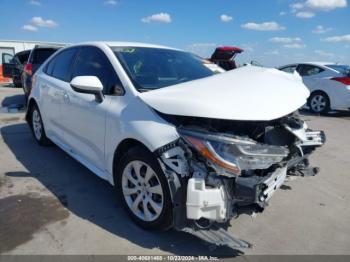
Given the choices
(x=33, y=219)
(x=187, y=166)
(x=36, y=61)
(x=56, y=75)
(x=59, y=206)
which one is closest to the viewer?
(x=187, y=166)

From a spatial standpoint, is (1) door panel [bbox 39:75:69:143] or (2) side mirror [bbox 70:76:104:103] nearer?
(2) side mirror [bbox 70:76:104:103]

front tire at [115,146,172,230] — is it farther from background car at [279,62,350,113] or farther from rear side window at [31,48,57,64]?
background car at [279,62,350,113]

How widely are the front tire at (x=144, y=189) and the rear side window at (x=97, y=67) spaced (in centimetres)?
82

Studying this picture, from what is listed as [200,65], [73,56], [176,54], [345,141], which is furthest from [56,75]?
[345,141]

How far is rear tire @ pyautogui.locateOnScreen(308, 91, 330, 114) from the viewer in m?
10.4

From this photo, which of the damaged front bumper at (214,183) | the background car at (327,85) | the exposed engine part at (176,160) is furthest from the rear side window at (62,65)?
the background car at (327,85)

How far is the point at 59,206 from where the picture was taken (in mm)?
3619

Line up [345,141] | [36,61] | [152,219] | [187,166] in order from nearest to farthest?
[187,166], [152,219], [345,141], [36,61]

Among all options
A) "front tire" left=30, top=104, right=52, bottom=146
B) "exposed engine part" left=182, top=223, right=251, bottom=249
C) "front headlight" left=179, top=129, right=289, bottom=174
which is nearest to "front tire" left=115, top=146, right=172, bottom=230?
"exposed engine part" left=182, top=223, right=251, bottom=249

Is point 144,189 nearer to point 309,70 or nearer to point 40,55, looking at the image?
point 40,55

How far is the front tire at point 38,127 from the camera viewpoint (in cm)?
553

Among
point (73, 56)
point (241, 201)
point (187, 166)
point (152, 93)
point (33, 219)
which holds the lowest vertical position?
point (33, 219)

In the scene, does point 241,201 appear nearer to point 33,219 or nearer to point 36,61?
point 33,219

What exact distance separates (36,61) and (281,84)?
25.8ft
